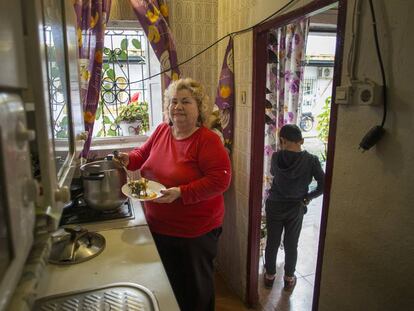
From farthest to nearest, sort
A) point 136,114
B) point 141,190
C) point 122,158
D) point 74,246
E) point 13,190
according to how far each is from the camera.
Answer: point 136,114
point 122,158
point 141,190
point 74,246
point 13,190

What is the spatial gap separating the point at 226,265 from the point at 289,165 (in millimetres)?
898

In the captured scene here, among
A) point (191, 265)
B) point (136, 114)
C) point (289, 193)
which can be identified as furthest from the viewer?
point (136, 114)

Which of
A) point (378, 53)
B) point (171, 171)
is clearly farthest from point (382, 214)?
point (171, 171)

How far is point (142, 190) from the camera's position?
4.88 feet

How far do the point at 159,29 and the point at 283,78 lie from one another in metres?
1.00

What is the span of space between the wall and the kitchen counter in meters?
0.63

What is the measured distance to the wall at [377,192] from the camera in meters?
0.88

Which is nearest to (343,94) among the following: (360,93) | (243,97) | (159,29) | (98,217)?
(360,93)

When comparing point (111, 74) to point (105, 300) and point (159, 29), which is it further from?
point (105, 300)

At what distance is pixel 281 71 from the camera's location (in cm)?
242

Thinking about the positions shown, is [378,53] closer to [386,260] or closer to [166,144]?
[386,260]

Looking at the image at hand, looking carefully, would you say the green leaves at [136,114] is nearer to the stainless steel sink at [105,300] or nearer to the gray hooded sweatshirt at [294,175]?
the gray hooded sweatshirt at [294,175]

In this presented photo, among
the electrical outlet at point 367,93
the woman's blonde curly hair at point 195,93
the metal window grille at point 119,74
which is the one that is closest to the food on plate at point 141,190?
the woman's blonde curly hair at point 195,93

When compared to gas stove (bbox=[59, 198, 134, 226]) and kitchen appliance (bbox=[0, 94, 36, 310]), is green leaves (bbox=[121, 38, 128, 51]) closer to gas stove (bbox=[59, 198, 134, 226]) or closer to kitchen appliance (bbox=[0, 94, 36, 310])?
gas stove (bbox=[59, 198, 134, 226])
